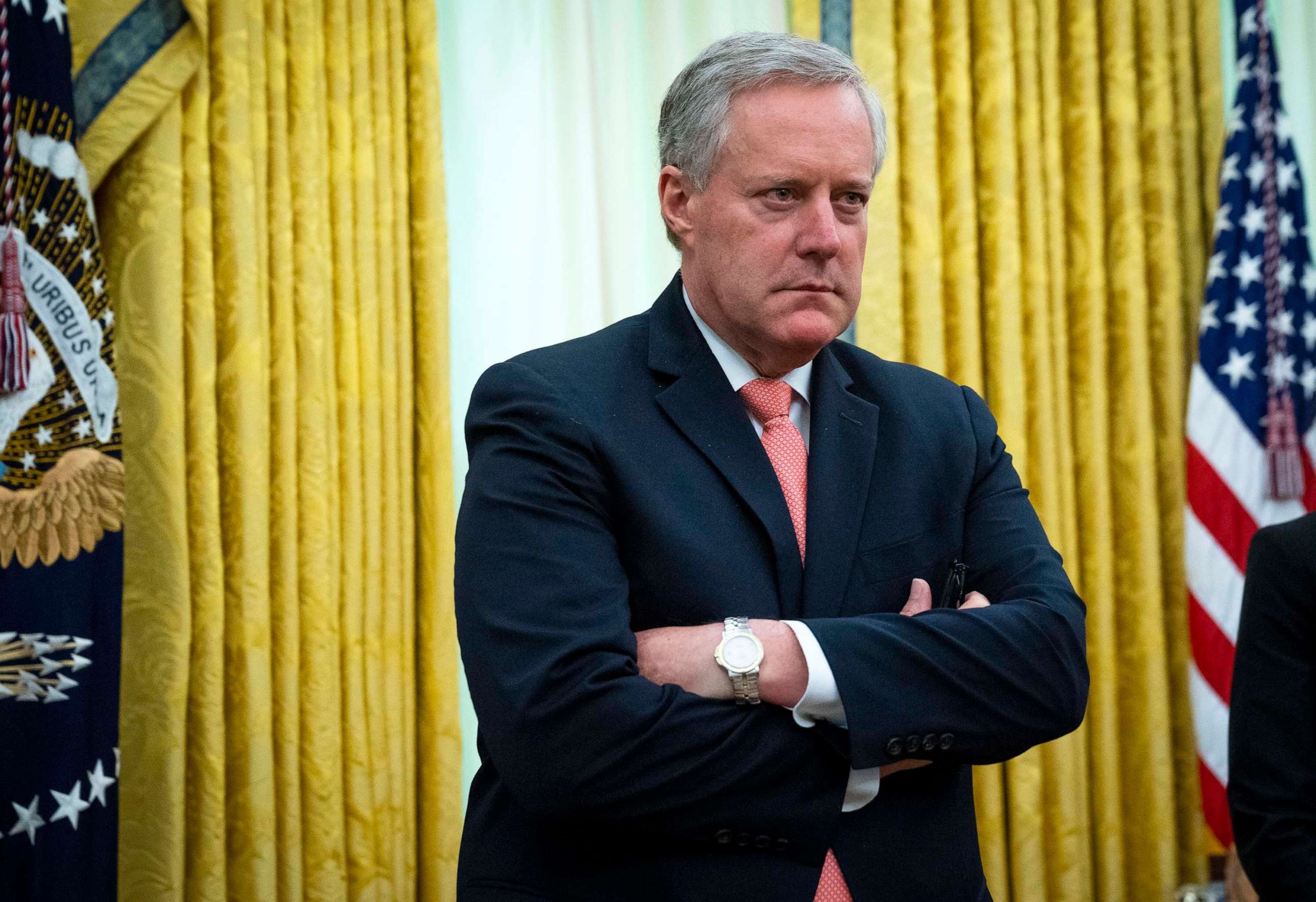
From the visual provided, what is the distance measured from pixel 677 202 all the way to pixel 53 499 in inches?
67.1

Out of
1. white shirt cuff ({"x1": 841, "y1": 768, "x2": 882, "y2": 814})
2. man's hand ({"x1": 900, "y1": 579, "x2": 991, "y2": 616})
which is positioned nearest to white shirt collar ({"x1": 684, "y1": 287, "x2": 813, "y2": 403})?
man's hand ({"x1": 900, "y1": 579, "x2": 991, "y2": 616})

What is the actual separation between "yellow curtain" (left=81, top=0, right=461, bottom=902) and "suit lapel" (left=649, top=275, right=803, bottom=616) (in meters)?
1.73

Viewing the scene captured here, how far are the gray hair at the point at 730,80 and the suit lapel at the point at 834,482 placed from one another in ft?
1.04

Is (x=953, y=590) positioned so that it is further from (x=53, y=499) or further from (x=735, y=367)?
(x=53, y=499)

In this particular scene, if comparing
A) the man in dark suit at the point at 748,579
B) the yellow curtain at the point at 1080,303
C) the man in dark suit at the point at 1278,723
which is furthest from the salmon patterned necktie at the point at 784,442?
the yellow curtain at the point at 1080,303

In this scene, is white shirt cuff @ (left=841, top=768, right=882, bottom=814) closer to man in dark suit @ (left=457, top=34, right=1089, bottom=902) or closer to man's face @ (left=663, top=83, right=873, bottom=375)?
man in dark suit @ (left=457, top=34, right=1089, bottom=902)

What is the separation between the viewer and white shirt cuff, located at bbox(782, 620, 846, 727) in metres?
1.39

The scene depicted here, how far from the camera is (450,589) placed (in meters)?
3.25

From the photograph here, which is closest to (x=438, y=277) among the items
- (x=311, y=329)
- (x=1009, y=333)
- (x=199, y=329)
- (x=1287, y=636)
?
(x=311, y=329)

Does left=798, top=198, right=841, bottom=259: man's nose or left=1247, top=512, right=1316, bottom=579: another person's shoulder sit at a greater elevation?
left=798, top=198, right=841, bottom=259: man's nose

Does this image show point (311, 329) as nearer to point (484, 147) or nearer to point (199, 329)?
point (199, 329)

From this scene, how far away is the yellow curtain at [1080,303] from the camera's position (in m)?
3.70

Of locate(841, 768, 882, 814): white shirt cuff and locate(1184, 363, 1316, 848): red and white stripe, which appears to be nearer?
locate(841, 768, 882, 814): white shirt cuff

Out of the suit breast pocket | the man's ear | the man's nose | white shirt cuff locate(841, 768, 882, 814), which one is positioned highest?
the man's ear
